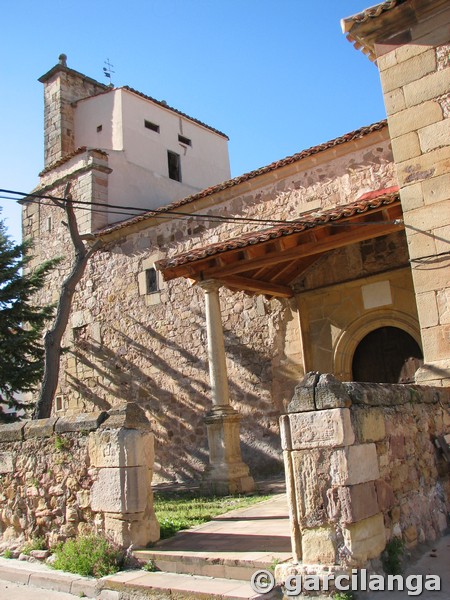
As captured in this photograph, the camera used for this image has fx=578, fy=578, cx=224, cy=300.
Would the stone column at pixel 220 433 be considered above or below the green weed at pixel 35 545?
above

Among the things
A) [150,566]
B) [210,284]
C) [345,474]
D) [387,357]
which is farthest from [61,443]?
[387,357]

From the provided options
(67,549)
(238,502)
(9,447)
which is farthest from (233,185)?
(67,549)

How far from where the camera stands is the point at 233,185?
441 inches

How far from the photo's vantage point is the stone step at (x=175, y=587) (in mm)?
3822

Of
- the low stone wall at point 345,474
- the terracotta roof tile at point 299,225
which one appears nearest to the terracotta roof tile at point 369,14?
the terracotta roof tile at point 299,225

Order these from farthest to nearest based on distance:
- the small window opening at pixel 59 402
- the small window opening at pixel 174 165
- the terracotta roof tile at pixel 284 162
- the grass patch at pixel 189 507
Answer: the small window opening at pixel 174 165
the small window opening at pixel 59 402
the terracotta roof tile at pixel 284 162
the grass patch at pixel 189 507

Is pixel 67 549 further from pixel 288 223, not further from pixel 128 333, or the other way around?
pixel 128 333

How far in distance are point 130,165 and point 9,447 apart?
34.9 feet

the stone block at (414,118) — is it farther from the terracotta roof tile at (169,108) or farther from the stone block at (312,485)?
the terracotta roof tile at (169,108)

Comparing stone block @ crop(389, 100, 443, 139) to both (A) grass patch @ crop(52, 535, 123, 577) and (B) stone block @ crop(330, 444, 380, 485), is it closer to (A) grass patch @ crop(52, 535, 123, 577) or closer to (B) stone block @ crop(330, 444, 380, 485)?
(B) stone block @ crop(330, 444, 380, 485)

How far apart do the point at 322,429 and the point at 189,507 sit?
425 cm

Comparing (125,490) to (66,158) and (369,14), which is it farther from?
(66,158)

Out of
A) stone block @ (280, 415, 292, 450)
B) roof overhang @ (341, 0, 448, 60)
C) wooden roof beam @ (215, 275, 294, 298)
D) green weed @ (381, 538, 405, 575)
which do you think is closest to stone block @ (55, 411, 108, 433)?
stone block @ (280, 415, 292, 450)

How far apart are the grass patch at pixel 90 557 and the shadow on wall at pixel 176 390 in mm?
5226
